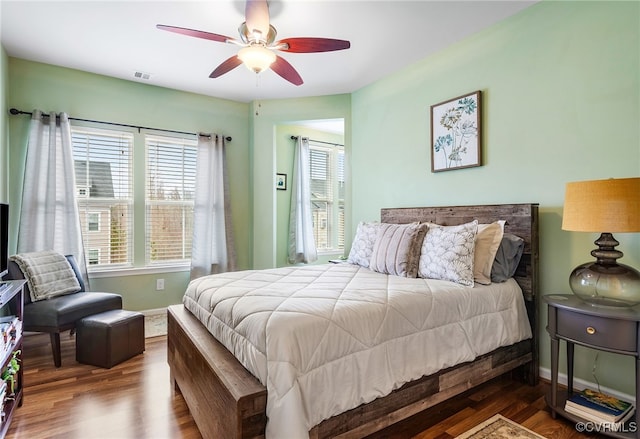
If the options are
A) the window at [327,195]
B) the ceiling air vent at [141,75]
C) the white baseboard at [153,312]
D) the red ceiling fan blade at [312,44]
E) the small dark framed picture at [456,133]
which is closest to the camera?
the red ceiling fan blade at [312,44]

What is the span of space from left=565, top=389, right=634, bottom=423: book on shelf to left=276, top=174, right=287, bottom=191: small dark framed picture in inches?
152

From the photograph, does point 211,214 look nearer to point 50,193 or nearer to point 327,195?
point 50,193

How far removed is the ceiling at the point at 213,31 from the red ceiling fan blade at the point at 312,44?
1.29ft

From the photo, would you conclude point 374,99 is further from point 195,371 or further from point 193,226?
point 195,371

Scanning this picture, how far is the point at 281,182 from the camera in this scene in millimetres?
4824

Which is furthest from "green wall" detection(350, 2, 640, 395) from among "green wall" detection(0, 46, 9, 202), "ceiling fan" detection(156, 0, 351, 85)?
"green wall" detection(0, 46, 9, 202)

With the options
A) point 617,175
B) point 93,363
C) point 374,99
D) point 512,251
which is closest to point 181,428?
point 93,363

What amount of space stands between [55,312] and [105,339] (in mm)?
438

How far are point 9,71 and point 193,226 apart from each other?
2.29 meters

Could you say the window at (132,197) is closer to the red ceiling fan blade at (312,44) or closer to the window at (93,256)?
the window at (93,256)

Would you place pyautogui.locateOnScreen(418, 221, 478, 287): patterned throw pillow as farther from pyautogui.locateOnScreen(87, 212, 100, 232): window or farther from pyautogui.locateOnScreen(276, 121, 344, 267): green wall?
pyautogui.locateOnScreen(87, 212, 100, 232): window

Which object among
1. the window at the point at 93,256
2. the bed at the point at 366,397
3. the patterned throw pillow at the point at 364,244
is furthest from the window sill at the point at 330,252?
the window at the point at 93,256

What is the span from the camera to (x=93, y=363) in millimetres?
2557

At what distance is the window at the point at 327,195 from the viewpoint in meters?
5.29
